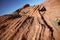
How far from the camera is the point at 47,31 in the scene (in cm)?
1135

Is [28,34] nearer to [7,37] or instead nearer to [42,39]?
[42,39]

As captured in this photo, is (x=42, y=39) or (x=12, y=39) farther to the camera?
(x=42, y=39)

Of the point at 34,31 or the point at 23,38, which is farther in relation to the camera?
the point at 34,31

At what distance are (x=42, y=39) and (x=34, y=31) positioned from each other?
1.27 meters

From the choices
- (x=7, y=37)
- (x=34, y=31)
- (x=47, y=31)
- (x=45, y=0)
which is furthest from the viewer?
(x=45, y=0)

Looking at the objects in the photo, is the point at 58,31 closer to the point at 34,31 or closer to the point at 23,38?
the point at 34,31

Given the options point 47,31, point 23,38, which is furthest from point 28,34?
point 47,31

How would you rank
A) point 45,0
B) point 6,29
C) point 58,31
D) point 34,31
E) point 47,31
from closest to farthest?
point 6,29
point 34,31
point 47,31
point 58,31
point 45,0

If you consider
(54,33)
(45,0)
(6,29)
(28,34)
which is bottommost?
(54,33)

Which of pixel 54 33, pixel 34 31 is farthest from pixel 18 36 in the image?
pixel 54 33

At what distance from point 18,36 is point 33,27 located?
9.78 feet

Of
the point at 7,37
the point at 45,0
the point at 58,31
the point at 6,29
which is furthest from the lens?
the point at 45,0

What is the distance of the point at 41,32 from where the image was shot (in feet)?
35.7

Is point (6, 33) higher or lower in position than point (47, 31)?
higher
